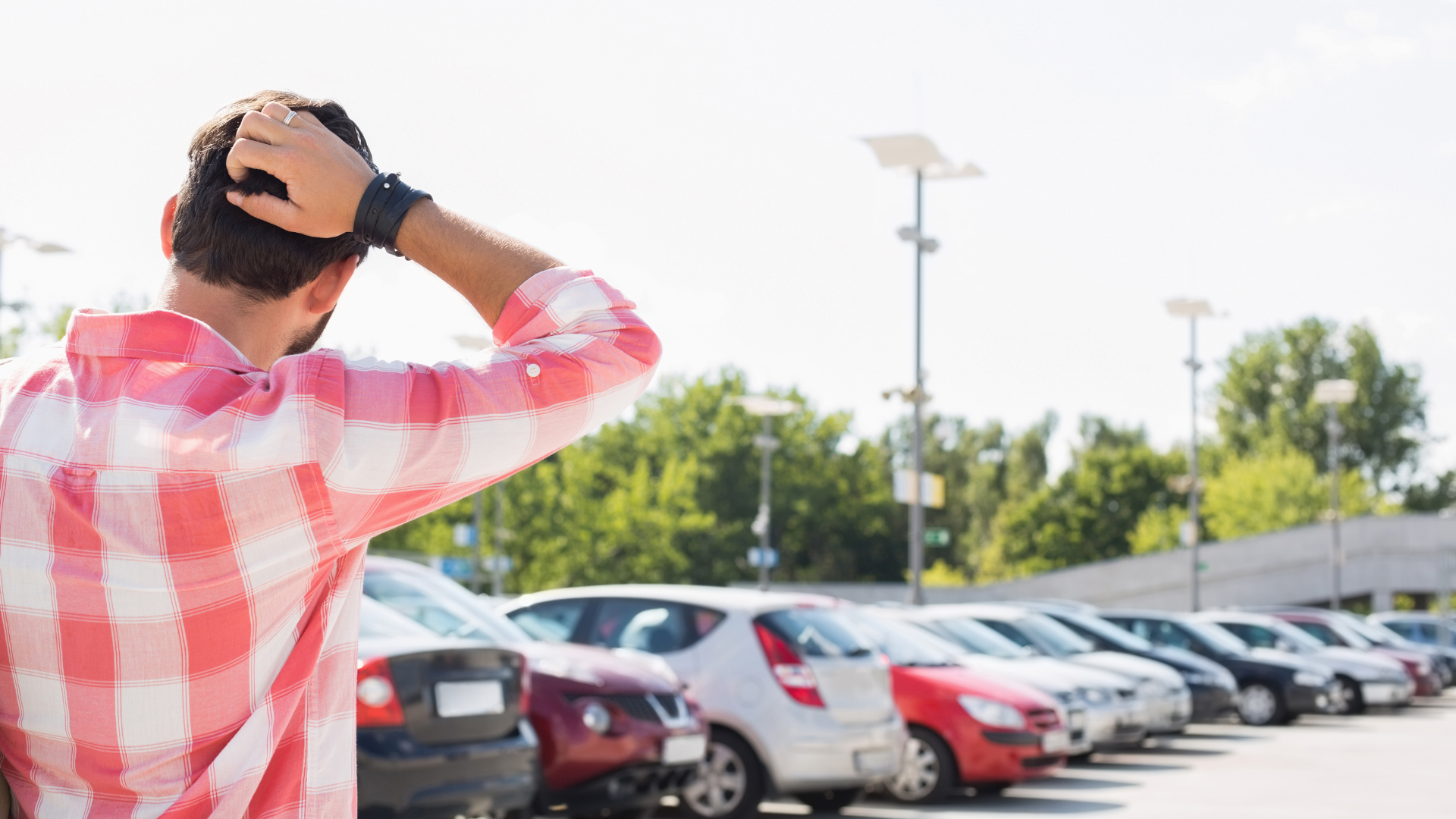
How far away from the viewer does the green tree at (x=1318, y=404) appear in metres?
86.5

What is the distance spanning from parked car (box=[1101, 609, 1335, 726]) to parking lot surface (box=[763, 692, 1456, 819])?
3.11ft

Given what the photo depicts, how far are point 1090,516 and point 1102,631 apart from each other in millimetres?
63643

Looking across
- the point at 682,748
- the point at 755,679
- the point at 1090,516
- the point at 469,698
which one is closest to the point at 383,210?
the point at 469,698

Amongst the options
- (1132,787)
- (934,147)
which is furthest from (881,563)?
(1132,787)

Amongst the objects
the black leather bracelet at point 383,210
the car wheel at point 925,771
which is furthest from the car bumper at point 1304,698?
the black leather bracelet at point 383,210

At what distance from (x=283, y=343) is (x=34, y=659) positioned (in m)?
0.40

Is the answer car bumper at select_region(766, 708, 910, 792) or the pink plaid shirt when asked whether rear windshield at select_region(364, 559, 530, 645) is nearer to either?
car bumper at select_region(766, 708, 910, 792)

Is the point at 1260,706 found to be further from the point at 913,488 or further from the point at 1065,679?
the point at 1065,679

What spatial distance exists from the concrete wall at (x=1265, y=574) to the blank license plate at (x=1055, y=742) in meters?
41.7

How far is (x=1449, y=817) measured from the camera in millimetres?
11727

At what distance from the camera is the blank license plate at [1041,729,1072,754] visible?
1224 cm

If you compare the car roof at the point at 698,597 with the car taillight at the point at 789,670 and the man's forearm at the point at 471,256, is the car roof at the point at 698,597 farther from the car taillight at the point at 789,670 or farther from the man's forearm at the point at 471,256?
the man's forearm at the point at 471,256

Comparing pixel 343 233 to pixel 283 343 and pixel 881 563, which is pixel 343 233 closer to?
pixel 283 343

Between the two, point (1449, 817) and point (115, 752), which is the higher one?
point (115, 752)
